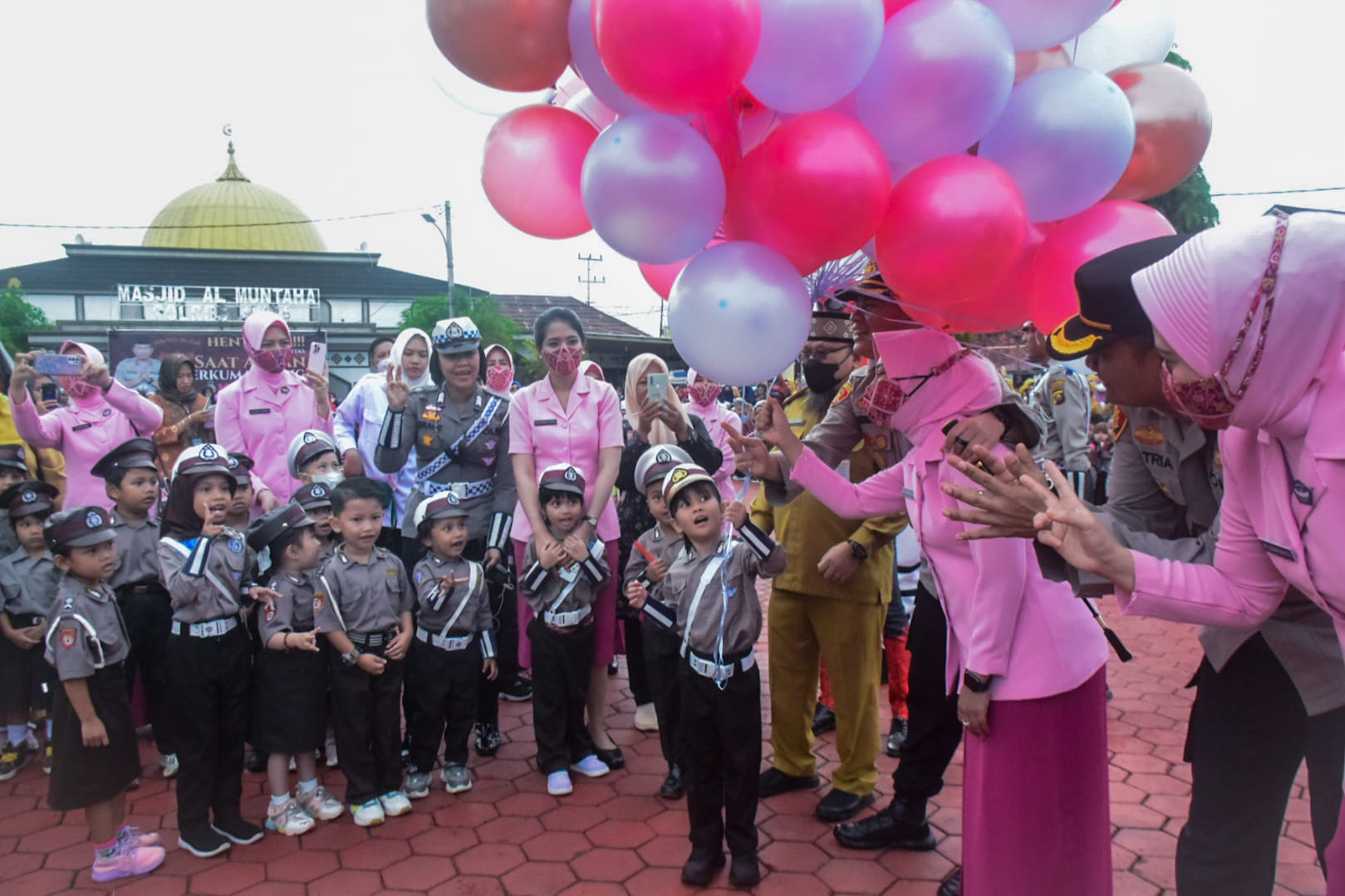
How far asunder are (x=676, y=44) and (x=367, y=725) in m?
2.98

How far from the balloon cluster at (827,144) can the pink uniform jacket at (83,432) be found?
3.46 meters

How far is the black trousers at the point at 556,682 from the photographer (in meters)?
3.67

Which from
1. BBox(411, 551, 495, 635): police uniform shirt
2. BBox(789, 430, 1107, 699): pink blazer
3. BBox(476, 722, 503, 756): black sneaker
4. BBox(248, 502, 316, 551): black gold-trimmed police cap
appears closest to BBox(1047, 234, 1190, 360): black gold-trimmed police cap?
BBox(789, 430, 1107, 699): pink blazer

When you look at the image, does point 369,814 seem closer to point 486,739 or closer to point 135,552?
point 486,739

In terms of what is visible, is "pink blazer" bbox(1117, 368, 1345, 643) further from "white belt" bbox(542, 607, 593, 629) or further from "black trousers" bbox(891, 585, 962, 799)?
"white belt" bbox(542, 607, 593, 629)

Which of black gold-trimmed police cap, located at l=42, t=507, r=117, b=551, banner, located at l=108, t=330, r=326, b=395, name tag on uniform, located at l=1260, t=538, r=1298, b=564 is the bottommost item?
black gold-trimmed police cap, located at l=42, t=507, r=117, b=551

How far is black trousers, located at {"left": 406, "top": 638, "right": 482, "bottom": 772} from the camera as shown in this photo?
3594 millimetres

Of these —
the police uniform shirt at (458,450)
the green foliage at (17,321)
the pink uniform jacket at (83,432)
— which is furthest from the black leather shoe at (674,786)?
the green foliage at (17,321)

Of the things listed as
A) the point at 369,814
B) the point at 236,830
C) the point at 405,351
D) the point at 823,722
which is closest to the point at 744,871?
the point at 823,722

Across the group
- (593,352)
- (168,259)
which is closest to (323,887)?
(593,352)

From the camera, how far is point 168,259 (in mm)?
30375

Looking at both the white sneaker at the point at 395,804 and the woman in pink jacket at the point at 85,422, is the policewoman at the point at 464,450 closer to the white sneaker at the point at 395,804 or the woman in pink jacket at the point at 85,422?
the white sneaker at the point at 395,804

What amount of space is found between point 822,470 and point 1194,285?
143 cm

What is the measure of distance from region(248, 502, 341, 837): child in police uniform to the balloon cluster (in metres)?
2.09
